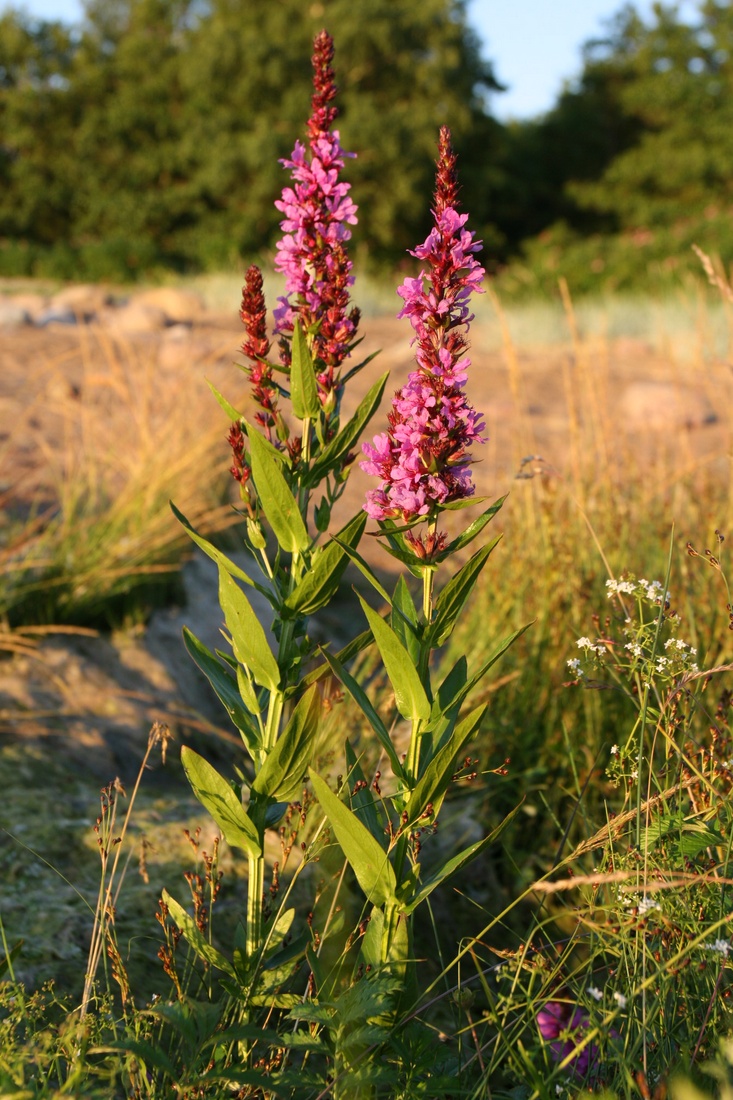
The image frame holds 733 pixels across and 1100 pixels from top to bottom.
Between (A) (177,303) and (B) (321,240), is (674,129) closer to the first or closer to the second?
(A) (177,303)

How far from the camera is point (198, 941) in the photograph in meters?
1.71

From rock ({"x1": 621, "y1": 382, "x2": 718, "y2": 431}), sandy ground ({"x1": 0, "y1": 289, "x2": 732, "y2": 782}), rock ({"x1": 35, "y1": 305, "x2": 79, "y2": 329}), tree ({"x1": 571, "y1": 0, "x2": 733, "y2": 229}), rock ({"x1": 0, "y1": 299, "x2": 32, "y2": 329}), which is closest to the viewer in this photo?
sandy ground ({"x1": 0, "y1": 289, "x2": 732, "y2": 782})

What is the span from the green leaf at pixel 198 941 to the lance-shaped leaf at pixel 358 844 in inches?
12.4

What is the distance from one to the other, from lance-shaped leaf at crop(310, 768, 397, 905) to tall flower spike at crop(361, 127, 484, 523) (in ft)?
1.56

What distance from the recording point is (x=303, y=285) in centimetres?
177

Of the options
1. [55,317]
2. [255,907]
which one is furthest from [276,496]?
[55,317]

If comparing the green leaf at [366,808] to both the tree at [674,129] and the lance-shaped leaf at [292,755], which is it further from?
the tree at [674,129]

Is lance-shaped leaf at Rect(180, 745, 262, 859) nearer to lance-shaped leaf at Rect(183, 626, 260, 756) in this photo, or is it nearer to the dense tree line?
lance-shaped leaf at Rect(183, 626, 260, 756)

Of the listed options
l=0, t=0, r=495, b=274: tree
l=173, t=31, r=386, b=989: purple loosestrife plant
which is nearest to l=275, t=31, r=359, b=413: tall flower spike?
l=173, t=31, r=386, b=989: purple loosestrife plant

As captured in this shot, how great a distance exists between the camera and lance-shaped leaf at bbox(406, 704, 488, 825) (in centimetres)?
160

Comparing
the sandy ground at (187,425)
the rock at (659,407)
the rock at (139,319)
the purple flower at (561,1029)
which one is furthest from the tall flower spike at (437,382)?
the rock at (139,319)

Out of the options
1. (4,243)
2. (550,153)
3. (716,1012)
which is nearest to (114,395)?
(716,1012)

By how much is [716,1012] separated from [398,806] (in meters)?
0.65

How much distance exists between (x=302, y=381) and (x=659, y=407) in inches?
280
